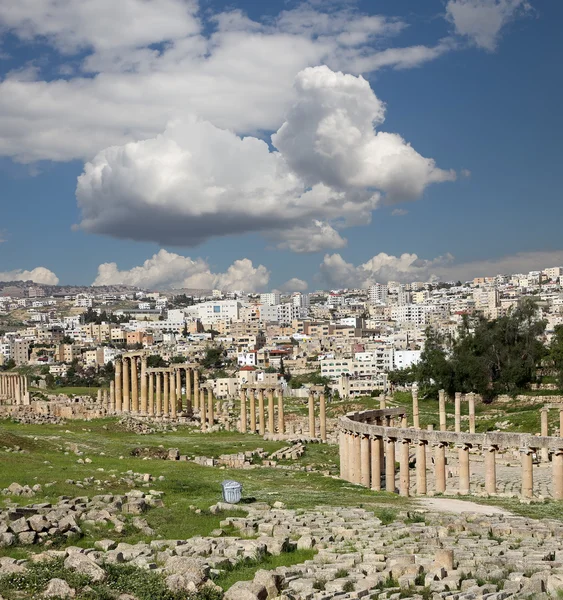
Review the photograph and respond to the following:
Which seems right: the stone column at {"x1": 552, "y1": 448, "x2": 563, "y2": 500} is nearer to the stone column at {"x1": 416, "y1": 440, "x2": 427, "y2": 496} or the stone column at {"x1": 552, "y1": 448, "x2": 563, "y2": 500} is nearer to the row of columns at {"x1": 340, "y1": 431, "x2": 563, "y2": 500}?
the row of columns at {"x1": 340, "y1": 431, "x2": 563, "y2": 500}

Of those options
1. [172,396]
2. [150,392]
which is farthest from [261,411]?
[150,392]

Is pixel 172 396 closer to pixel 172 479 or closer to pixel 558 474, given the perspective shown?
pixel 172 479

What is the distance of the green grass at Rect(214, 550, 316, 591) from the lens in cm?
1889

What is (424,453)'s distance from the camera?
39219mm

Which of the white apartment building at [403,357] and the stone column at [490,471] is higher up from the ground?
the white apartment building at [403,357]

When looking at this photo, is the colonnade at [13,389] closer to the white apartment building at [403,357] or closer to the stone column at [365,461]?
the stone column at [365,461]

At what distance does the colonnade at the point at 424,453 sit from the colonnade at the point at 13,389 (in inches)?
2696

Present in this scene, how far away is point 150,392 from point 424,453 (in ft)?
172

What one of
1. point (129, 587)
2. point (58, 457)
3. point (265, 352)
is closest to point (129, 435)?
point (58, 457)

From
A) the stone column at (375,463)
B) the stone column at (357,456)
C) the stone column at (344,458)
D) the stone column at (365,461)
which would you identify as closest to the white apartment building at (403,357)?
the stone column at (344,458)

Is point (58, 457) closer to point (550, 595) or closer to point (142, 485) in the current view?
point (142, 485)

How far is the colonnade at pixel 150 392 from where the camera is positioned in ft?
285

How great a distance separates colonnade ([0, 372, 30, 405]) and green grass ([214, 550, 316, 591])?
283 ft

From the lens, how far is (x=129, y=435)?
66062 mm
